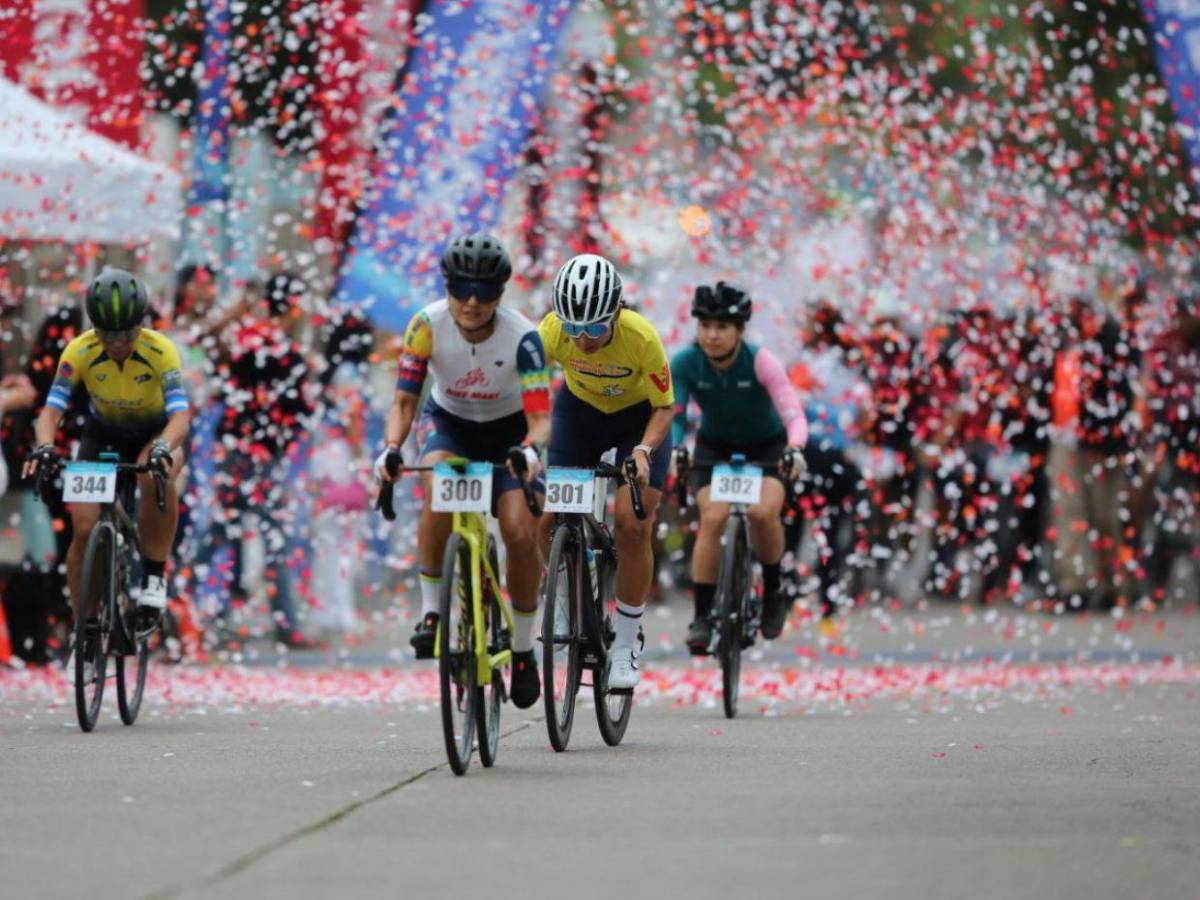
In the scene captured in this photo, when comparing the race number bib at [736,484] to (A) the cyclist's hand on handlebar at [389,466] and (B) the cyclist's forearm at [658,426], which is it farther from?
(A) the cyclist's hand on handlebar at [389,466]

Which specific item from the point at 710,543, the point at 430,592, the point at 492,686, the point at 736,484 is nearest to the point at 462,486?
the point at 430,592

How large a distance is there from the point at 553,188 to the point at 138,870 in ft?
41.0

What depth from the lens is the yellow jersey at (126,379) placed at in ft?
38.8

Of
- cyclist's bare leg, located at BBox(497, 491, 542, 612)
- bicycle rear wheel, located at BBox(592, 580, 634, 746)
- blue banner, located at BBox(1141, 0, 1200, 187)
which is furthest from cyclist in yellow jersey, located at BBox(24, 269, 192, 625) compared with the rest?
blue banner, located at BBox(1141, 0, 1200, 187)

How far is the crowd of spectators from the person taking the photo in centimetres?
1692

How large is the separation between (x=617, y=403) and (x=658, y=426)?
0.43 metres

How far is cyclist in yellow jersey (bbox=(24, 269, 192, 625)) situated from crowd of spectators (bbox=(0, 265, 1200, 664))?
358 cm

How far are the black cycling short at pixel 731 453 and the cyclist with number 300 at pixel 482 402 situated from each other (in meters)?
2.86

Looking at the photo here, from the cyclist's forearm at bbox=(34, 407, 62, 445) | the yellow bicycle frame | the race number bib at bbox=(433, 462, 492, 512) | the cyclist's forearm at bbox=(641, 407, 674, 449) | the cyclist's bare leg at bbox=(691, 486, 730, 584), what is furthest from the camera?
the cyclist's bare leg at bbox=(691, 486, 730, 584)

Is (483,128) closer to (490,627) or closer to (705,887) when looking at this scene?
(490,627)

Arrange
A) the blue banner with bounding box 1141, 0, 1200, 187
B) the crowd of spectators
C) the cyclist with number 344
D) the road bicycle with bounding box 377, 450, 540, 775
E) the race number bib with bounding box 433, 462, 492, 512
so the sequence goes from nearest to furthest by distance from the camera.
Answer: the road bicycle with bounding box 377, 450, 540, 775, the race number bib with bounding box 433, 462, 492, 512, the cyclist with number 344, the crowd of spectators, the blue banner with bounding box 1141, 0, 1200, 187

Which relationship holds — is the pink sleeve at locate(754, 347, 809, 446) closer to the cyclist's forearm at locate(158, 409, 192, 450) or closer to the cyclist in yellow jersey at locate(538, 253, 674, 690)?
the cyclist in yellow jersey at locate(538, 253, 674, 690)

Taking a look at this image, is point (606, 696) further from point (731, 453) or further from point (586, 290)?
point (731, 453)

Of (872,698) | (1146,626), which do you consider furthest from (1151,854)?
(1146,626)
